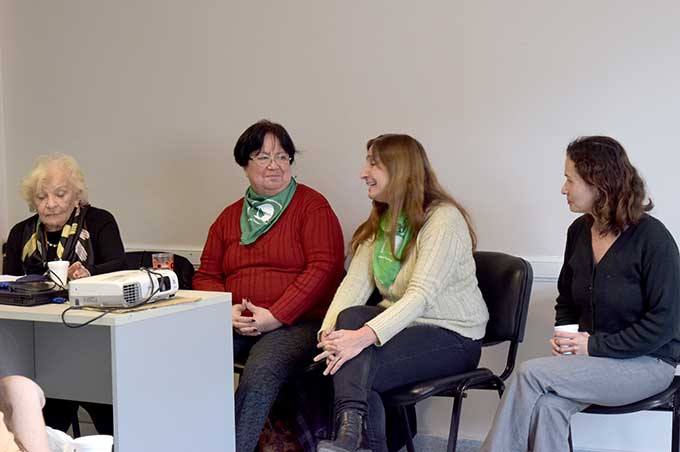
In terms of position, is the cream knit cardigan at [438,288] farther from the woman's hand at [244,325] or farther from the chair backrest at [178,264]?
the chair backrest at [178,264]

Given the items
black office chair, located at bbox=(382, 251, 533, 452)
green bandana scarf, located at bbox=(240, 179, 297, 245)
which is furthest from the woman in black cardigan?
green bandana scarf, located at bbox=(240, 179, 297, 245)

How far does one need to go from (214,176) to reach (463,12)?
4.23 feet

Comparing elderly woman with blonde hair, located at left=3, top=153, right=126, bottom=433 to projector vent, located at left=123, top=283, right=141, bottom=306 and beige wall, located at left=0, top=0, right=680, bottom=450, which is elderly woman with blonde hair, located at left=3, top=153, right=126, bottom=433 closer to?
beige wall, located at left=0, top=0, right=680, bottom=450

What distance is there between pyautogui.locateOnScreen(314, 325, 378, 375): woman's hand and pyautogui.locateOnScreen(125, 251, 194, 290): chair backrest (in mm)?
901

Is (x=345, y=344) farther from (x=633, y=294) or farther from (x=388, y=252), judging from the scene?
(x=633, y=294)

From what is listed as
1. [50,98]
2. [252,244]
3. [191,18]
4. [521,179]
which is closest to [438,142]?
[521,179]

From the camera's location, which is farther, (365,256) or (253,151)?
(253,151)

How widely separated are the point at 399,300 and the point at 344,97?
108 centimetres

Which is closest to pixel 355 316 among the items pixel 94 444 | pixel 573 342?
pixel 573 342

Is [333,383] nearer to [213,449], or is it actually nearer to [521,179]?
[213,449]

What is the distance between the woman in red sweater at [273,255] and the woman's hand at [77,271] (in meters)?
0.47

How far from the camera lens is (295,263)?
9.95 ft

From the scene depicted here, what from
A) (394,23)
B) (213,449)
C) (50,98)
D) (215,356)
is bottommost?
(213,449)

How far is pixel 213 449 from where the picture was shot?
231 centimetres
